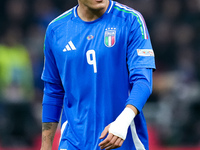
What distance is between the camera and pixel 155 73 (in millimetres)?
11430

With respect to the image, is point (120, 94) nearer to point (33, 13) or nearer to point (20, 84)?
point (20, 84)

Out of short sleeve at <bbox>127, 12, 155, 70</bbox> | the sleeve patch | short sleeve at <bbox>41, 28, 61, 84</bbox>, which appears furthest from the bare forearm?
the sleeve patch

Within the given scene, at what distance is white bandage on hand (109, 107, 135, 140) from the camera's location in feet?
12.1

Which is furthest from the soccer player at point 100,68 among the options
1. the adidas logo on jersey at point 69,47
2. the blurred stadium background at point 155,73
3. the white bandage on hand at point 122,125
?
the blurred stadium background at point 155,73

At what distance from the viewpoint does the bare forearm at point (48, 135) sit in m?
4.55

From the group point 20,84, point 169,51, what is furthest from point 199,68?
point 20,84

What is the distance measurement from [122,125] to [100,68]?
0.63 meters

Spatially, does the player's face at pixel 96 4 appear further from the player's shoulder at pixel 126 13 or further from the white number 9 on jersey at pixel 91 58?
the white number 9 on jersey at pixel 91 58

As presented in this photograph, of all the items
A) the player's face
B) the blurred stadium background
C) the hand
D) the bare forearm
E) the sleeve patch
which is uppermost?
the player's face

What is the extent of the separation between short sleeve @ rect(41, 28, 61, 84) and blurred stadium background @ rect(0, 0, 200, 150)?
4.10 metres

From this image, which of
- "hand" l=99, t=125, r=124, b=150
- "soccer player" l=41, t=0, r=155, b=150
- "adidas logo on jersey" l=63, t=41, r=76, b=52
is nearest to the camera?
"hand" l=99, t=125, r=124, b=150

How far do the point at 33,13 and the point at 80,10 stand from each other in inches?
326

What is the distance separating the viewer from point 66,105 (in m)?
4.43

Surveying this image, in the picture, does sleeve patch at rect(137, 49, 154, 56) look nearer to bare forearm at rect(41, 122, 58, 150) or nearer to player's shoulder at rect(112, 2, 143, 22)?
player's shoulder at rect(112, 2, 143, 22)
